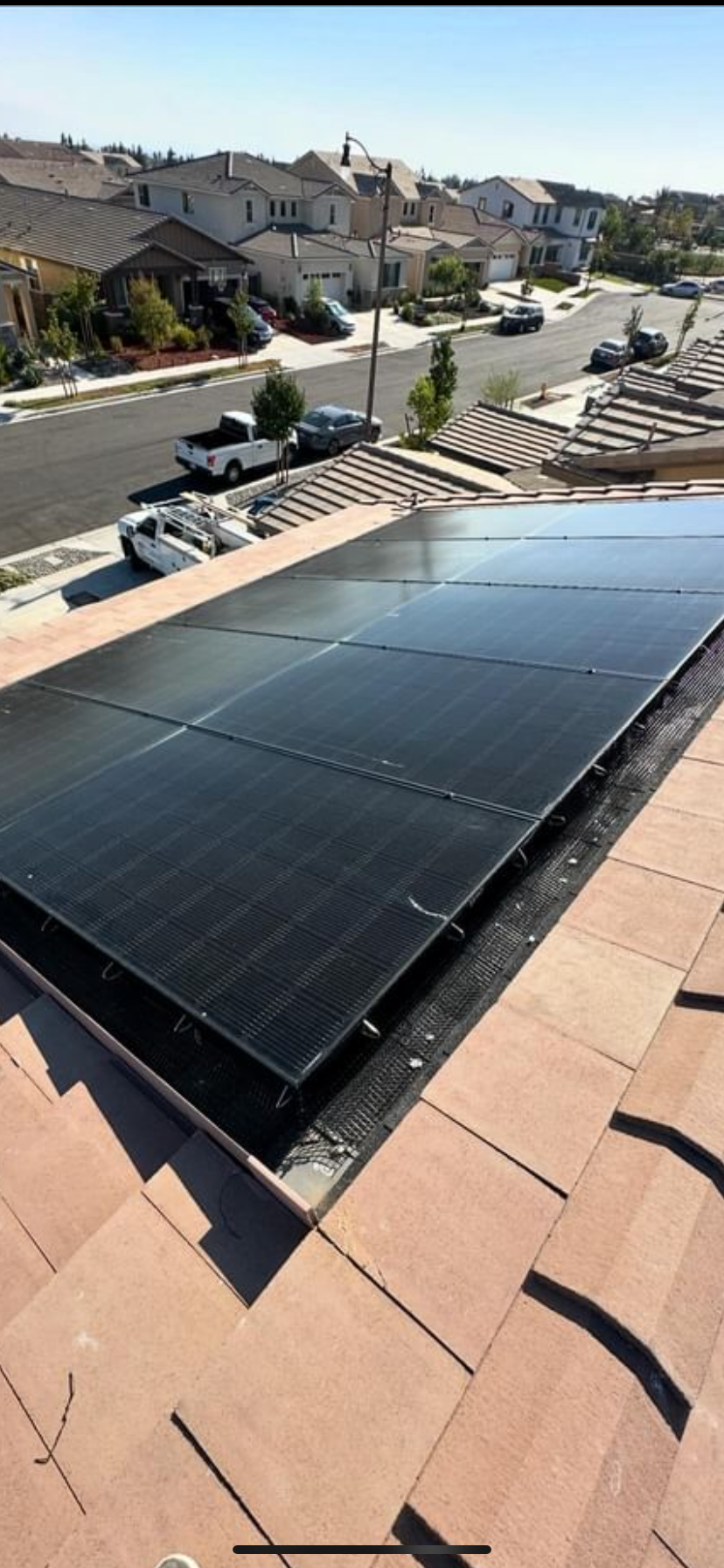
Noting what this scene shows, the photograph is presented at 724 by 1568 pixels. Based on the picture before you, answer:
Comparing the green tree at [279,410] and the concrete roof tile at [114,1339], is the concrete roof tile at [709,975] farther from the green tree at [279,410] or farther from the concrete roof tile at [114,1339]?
the green tree at [279,410]

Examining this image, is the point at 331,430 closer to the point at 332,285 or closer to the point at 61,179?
the point at 332,285

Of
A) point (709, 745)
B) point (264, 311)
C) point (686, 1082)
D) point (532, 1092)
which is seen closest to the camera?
point (686, 1082)

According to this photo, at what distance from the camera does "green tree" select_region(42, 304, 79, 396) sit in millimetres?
43906

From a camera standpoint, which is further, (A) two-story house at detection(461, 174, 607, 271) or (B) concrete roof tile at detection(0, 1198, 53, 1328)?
(A) two-story house at detection(461, 174, 607, 271)

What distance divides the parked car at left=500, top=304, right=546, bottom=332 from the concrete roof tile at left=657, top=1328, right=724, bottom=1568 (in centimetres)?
7899

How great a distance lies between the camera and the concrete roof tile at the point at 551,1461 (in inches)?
119

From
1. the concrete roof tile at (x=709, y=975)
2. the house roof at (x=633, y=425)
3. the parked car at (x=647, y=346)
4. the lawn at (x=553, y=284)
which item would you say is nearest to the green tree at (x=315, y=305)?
the parked car at (x=647, y=346)

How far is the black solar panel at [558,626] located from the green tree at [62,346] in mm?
43485

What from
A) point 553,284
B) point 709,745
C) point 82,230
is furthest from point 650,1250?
point 553,284

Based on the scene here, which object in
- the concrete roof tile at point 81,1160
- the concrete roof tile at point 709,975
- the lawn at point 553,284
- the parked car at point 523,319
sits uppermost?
the concrete roof tile at point 709,975

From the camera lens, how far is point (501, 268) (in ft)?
300

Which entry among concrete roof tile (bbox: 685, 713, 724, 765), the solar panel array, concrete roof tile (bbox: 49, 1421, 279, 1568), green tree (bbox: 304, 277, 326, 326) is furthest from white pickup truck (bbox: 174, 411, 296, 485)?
green tree (bbox: 304, 277, 326, 326)

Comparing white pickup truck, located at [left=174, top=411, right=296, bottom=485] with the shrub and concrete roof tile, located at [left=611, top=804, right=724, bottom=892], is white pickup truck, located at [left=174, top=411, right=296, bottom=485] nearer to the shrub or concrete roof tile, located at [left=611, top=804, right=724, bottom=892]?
the shrub

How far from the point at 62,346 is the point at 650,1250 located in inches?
2061
